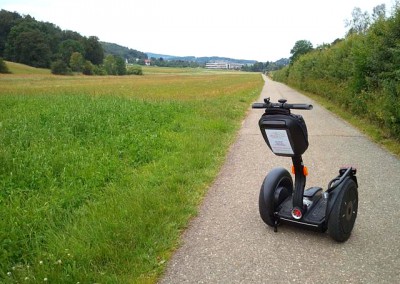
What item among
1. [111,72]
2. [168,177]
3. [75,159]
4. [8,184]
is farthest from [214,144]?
[111,72]

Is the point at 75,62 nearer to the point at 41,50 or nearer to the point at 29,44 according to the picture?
the point at 41,50

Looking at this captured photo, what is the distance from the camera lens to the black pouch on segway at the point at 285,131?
2.93 meters

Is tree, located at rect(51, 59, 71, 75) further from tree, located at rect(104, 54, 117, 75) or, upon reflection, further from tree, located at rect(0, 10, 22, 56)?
tree, located at rect(0, 10, 22, 56)

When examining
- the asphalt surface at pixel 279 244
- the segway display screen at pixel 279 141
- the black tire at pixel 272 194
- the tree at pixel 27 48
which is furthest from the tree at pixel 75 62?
the segway display screen at pixel 279 141

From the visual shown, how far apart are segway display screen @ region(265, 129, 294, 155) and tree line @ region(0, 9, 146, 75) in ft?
296

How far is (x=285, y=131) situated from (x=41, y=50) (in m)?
103

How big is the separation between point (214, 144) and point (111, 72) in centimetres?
10094

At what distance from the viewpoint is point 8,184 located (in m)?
4.97

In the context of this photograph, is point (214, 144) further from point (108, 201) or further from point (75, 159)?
point (108, 201)

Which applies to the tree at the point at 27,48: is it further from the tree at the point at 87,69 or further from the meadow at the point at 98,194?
the meadow at the point at 98,194

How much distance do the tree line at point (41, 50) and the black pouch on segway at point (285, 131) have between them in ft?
296

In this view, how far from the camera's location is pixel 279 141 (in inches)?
121

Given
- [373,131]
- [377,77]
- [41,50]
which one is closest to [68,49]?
[41,50]

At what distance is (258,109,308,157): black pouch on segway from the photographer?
115 inches
